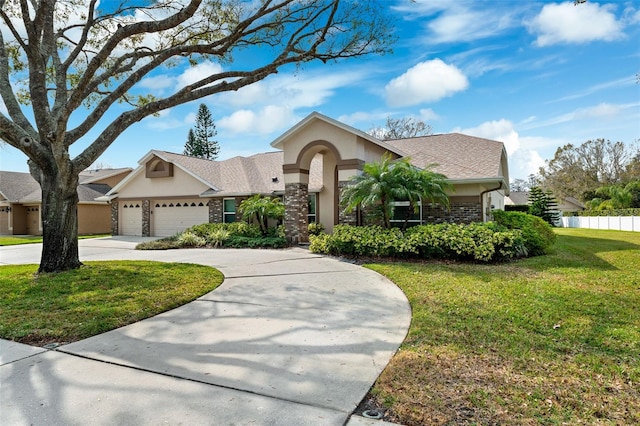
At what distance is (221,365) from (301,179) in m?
11.7

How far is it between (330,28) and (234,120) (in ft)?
44.9

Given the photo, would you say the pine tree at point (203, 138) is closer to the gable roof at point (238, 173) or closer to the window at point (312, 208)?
the gable roof at point (238, 173)

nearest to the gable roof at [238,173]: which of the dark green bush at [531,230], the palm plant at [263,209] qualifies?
the palm plant at [263,209]

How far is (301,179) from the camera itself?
15148 millimetres

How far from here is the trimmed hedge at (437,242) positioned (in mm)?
10195

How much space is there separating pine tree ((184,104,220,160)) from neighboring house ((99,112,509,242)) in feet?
82.1

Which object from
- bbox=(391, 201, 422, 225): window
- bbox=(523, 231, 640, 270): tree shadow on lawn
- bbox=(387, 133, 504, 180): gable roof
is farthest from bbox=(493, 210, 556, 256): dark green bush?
bbox=(391, 201, 422, 225): window

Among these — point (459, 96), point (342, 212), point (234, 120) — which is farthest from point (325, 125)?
point (234, 120)

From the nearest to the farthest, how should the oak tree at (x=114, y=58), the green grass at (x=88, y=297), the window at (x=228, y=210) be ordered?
the green grass at (x=88, y=297), the oak tree at (x=114, y=58), the window at (x=228, y=210)

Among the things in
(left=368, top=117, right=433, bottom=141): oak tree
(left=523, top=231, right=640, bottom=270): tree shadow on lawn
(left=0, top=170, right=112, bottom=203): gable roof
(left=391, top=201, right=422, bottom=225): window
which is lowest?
(left=523, top=231, right=640, bottom=270): tree shadow on lawn

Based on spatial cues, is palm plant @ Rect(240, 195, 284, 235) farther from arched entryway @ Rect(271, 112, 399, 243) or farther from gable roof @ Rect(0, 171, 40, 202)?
gable roof @ Rect(0, 171, 40, 202)

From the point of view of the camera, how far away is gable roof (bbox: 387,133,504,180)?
13.6 metres

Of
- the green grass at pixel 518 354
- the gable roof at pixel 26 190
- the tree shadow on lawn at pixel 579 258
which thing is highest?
the gable roof at pixel 26 190

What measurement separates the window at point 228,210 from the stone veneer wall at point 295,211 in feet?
15.7
